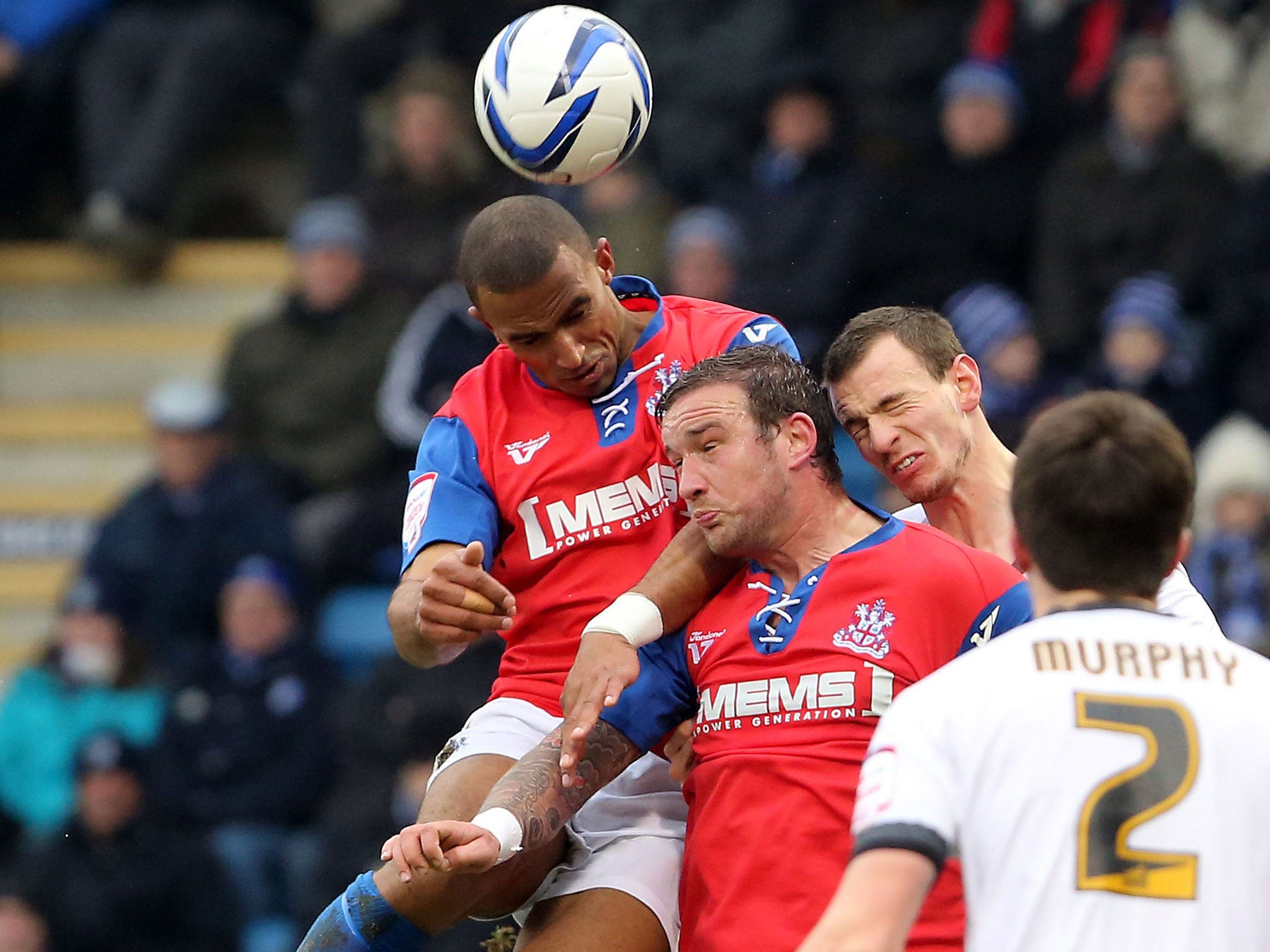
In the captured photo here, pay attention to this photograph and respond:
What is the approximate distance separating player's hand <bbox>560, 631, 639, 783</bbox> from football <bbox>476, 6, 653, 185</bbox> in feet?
4.25

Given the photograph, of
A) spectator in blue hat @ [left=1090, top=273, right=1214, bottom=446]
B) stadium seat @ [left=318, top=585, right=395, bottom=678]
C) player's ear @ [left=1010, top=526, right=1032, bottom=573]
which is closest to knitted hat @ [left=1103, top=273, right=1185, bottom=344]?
spectator in blue hat @ [left=1090, top=273, right=1214, bottom=446]

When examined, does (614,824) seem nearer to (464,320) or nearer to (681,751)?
(681,751)

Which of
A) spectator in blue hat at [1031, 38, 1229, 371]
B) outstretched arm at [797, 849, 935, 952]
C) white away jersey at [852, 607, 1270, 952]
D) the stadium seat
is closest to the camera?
outstretched arm at [797, 849, 935, 952]

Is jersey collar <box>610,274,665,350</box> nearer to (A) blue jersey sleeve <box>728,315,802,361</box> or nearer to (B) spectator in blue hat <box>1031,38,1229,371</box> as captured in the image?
(A) blue jersey sleeve <box>728,315,802,361</box>

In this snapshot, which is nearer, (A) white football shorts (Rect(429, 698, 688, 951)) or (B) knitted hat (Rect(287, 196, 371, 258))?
(A) white football shorts (Rect(429, 698, 688, 951))

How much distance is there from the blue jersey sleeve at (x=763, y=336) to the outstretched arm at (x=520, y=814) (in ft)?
3.41

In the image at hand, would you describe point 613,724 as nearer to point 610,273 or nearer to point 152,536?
point 610,273

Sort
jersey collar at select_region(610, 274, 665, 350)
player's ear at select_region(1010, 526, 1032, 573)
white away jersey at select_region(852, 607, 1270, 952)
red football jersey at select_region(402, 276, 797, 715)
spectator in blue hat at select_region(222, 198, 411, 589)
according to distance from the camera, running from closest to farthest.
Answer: white away jersey at select_region(852, 607, 1270, 952), player's ear at select_region(1010, 526, 1032, 573), red football jersey at select_region(402, 276, 797, 715), jersey collar at select_region(610, 274, 665, 350), spectator in blue hat at select_region(222, 198, 411, 589)

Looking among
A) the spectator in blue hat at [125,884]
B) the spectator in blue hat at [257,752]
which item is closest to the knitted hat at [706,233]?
the spectator in blue hat at [257,752]

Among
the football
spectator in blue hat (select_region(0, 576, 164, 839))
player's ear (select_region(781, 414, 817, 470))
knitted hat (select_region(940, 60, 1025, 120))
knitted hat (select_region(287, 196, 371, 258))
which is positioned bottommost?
player's ear (select_region(781, 414, 817, 470))

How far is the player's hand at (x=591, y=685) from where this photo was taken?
13.9 feet

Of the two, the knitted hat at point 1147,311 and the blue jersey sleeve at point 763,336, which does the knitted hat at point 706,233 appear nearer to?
the knitted hat at point 1147,311

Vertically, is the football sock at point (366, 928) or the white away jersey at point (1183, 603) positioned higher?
the white away jersey at point (1183, 603)

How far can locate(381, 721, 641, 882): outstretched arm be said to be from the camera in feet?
13.1
